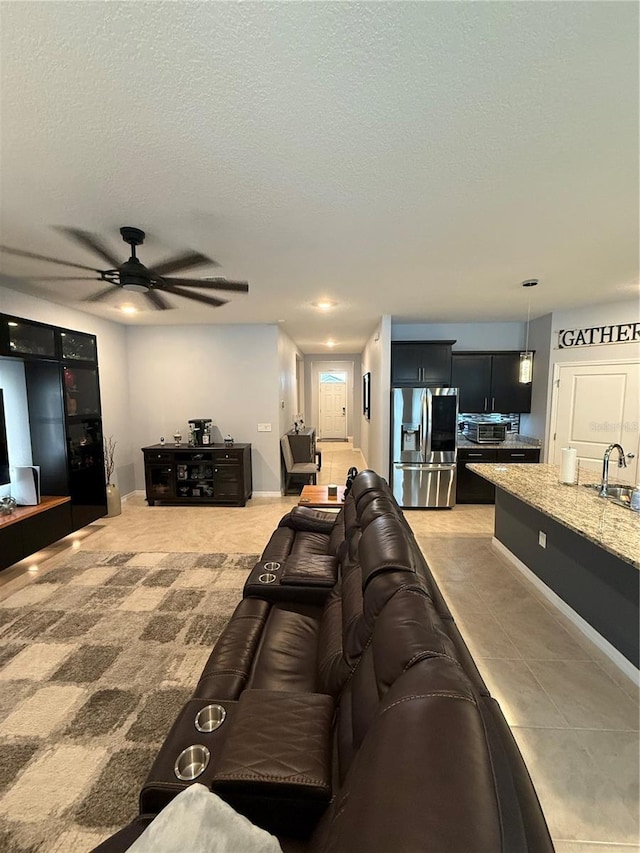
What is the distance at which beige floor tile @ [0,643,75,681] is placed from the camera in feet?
6.93

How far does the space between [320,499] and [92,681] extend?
7.65 ft

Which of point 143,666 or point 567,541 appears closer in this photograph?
point 143,666

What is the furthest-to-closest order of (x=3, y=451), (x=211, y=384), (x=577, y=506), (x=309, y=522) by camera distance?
1. (x=211, y=384)
2. (x=3, y=451)
3. (x=309, y=522)
4. (x=577, y=506)

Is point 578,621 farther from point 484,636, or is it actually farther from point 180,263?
point 180,263

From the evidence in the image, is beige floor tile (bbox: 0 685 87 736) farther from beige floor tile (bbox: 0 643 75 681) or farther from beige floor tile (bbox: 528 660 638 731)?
beige floor tile (bbox: 528 660 638 731)

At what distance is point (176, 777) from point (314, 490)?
3225 mm

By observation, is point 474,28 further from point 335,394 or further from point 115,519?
point 335,394

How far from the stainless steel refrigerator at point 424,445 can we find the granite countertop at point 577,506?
54.4 inches

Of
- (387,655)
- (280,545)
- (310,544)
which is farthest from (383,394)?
(387,655)

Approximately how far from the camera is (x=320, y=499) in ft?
12.7

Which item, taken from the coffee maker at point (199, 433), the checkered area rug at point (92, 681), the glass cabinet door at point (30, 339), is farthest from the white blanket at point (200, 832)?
the coffee maker at point (199, 433)

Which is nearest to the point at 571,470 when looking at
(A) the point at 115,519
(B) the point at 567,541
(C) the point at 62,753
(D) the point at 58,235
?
(B) the point at 567,541

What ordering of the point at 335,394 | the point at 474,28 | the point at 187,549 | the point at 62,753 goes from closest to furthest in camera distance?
the point at 474,28, the point at 62,753, the point at 187,549, the point at 335,394

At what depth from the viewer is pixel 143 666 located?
2166 mm
